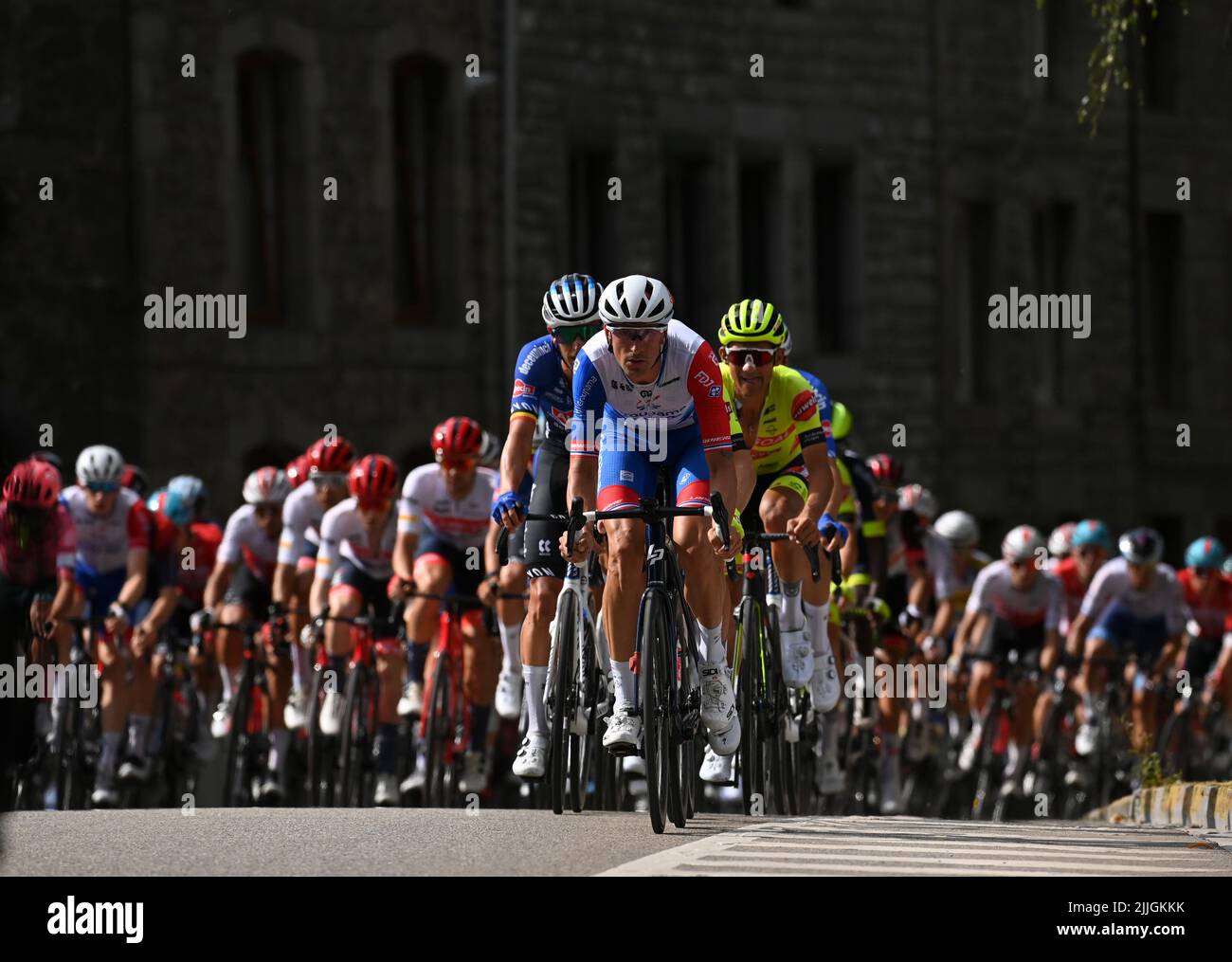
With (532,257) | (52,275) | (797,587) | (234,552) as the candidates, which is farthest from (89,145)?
(797,587)

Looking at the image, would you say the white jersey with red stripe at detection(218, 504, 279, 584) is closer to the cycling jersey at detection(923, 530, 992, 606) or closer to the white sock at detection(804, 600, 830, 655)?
the cycling jersey at detection(923, 530, 992, 606)

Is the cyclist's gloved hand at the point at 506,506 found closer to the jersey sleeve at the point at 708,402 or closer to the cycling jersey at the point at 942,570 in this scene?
the jersey sleeve at the point at 708,402

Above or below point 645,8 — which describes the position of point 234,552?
below

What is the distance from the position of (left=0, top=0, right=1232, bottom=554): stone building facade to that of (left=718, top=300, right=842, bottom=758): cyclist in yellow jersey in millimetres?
14102

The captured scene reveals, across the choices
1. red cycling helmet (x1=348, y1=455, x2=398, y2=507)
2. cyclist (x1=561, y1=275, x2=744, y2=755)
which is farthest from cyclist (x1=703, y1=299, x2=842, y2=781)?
red cycling helmet (x1=348, y1=455, x2=398, y2=507)

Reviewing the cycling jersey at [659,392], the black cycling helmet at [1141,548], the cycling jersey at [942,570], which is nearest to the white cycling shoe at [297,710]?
the cycling jersey at [942,570]

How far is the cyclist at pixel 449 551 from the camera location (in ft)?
51.0

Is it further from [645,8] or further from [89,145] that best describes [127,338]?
[645,8]

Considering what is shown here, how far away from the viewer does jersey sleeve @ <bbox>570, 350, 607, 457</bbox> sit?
36.7ft

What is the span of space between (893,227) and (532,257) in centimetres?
515

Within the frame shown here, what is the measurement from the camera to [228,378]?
28.3 metres

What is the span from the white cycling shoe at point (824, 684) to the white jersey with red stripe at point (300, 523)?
4.51m

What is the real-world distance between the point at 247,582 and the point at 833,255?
51.4 feet
